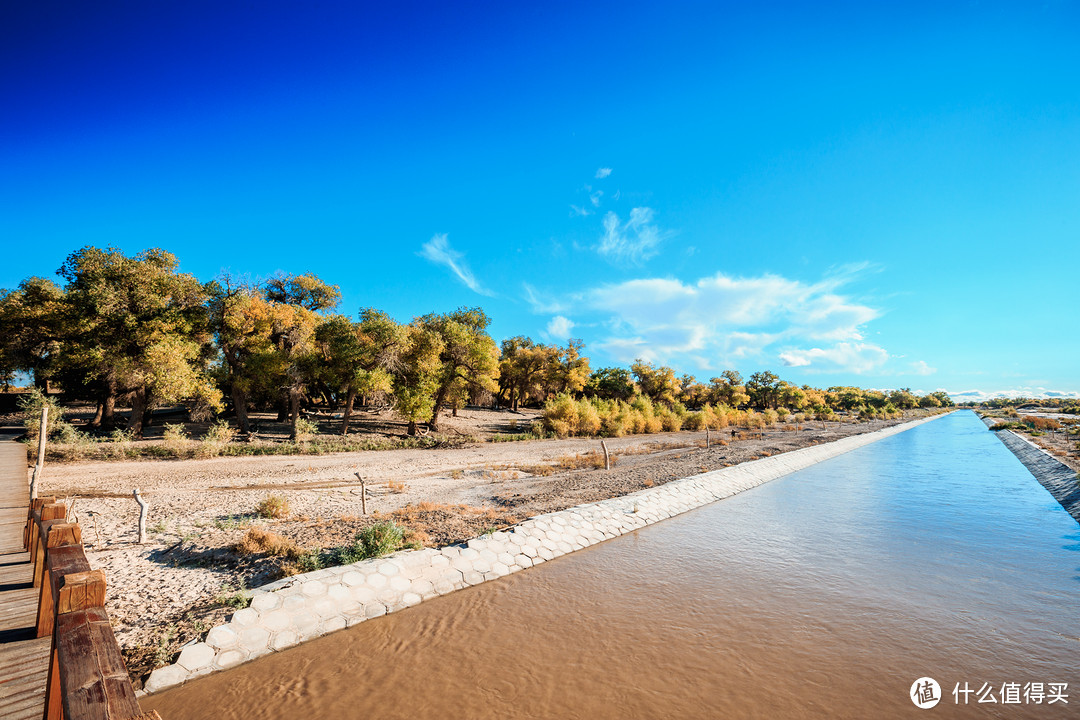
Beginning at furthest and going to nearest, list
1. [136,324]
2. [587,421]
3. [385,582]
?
1. [587,421]
2. [136,324]
3. [385,582]

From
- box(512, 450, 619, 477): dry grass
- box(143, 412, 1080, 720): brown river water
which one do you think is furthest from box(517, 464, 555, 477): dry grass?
box(143, 412, 1080, 720): brown river water

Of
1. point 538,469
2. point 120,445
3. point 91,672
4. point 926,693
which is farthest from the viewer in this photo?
point 120,445

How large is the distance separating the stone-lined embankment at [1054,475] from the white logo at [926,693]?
592 inches

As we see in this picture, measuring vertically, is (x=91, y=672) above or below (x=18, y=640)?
above

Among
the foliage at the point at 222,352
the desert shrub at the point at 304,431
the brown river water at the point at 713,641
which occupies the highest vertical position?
the foliage at the point at 222,352

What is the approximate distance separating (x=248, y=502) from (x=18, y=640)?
8589mm

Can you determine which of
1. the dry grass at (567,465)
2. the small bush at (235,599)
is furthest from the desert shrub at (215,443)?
the small bush at (235,599)

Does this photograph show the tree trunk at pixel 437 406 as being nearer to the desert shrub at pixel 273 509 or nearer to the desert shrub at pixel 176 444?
the desert shrub at pixel 176 444

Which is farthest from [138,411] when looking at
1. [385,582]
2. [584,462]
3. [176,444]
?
[385,582]

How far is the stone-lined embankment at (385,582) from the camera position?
601 cm

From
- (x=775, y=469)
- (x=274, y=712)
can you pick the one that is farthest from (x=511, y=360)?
(x=274, y=712)

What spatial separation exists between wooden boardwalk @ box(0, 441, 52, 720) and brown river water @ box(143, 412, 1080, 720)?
1.33 m

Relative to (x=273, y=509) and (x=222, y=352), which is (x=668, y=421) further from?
(x=273, y=509)

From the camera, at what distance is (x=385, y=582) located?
787cm
